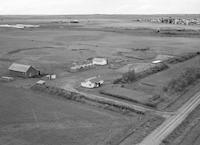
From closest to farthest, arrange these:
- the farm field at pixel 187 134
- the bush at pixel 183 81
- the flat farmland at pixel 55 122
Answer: the farm field at pixel 187 134, the flat farmland at pixel 55 122, the bush at pixel 183 81

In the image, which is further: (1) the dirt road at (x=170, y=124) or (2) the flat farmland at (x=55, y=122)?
(2) the flat farmland at (x=55, y=122)

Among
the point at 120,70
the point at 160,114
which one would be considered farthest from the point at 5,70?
the point at 160,114

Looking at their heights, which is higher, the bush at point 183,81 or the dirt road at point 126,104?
the bush at point 183,81

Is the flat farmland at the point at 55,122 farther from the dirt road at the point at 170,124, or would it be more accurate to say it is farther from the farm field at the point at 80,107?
the dirt road at the point at 170,124

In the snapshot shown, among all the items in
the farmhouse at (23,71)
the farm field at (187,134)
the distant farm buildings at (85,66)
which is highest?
the farmhouse at (23,71)

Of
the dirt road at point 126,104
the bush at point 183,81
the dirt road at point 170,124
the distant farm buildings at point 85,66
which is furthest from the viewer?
the distant farm buildings at point 85,66

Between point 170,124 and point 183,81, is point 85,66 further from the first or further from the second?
point 170,124

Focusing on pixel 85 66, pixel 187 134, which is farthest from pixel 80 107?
pixel 85 66

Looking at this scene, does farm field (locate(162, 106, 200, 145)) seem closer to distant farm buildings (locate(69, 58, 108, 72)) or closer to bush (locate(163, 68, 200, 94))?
bush (locate(163, 68, 200, 94))

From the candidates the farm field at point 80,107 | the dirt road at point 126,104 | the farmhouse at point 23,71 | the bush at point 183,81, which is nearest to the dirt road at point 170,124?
the farm field at point 80,107

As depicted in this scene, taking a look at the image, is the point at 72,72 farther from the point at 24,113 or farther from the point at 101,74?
the point at 24,113

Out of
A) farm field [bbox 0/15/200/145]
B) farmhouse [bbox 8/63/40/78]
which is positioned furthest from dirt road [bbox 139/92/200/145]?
farmhouse [bbox 8/63/40/78]
